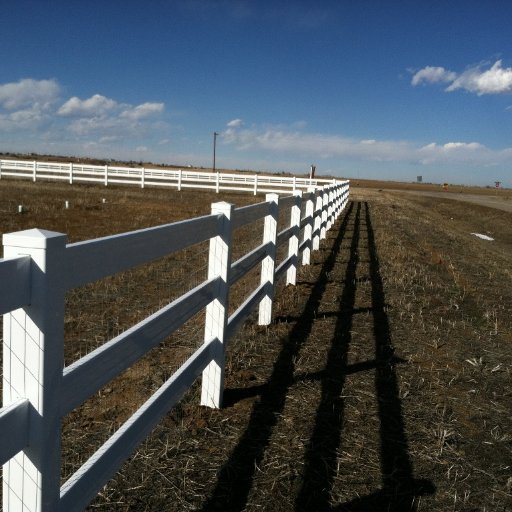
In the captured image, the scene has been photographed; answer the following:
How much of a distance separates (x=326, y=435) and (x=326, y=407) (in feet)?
1.43

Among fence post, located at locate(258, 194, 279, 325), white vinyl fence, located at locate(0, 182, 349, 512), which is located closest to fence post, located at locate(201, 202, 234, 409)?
white vinyl fence, located at locate(0, 182, 349, 512)

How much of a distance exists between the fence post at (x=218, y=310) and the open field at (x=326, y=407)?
0.15 metres

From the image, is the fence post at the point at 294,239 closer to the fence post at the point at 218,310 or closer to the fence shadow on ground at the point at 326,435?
the fence shadow on ground at the point at 326,435

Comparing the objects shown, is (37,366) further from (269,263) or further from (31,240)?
(269,263)

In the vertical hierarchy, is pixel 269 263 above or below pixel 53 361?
below

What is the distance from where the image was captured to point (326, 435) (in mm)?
3688

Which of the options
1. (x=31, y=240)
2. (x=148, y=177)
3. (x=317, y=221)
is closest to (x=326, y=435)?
(x=31, y=240)

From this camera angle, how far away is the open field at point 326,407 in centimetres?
304

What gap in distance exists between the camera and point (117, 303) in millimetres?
6465

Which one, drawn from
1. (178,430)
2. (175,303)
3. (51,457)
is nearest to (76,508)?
(51,457)

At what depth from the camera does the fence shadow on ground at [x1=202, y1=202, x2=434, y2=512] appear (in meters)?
2.97

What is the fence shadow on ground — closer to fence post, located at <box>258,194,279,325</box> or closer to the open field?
the open field

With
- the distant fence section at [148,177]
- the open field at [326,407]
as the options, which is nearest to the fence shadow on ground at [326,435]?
the open field at [326,407]

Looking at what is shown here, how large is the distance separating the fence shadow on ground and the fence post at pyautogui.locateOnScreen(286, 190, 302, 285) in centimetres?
181
